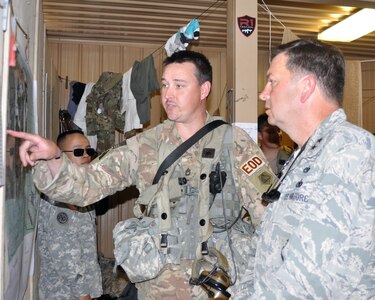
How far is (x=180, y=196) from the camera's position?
2.29 metres

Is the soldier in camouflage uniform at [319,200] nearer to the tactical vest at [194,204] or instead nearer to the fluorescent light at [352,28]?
the tactical vest at [194,204]

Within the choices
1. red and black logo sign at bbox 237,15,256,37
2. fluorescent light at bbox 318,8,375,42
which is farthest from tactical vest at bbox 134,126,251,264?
fluorescent light at bbox 318,8,375,42

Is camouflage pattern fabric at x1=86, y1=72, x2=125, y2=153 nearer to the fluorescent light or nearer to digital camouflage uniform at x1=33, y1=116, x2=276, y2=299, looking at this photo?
the fluorescent light

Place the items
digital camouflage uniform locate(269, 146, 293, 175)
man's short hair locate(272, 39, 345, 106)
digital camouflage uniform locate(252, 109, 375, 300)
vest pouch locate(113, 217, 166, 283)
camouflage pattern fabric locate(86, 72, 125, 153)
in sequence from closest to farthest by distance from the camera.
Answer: digital camouflage uniform locate(252, 109, 375, 300), man's short hair locate(272, 39, 345, 106), vest pouch locate(113, 217, 166, 283), digital camouflage uniform locate(269, 146, 293, 175), camouflage pattern fabric locate(86, 72, 125, 153)

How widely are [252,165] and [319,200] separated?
3.39 ft

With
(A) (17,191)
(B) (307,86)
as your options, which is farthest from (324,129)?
(A) (17,191)

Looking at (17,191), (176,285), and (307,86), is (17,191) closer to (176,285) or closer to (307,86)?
(176,285)

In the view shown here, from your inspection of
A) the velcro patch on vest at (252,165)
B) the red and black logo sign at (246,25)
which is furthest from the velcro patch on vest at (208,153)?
the red and black logo sign at (246,25)

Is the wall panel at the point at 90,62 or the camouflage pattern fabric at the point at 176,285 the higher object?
the wall panel at the point at 90,62

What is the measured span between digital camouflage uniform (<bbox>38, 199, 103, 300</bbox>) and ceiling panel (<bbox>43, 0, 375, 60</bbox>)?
9.34 ft

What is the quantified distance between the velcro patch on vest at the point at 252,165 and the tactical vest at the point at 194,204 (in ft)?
0.24

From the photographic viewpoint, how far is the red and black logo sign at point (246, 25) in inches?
146

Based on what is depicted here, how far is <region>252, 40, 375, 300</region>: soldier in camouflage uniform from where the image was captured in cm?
126

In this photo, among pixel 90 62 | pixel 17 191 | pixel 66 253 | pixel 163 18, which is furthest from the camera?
pixel 90 62
